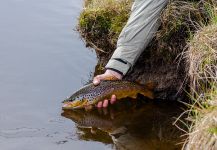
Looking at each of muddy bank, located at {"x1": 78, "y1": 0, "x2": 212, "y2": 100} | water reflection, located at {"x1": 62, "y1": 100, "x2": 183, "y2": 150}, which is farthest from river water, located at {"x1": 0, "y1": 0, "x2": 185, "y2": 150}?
muddy bank, located at {"x1": 78, "y1": 0, "x2": 212, "y2": 100}

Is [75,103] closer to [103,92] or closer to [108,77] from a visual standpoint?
[103,92]

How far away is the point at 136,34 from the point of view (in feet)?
17.1

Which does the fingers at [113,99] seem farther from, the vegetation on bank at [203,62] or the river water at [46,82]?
the vegetation on bank at [203,62]

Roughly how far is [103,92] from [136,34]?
653 millimetres

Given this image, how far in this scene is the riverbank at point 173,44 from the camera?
4.52 metres

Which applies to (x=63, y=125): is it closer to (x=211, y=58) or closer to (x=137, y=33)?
(x=137, y=33)

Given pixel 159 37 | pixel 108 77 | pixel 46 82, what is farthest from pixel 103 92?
pixel 46 82

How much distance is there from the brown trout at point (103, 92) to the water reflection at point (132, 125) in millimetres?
106

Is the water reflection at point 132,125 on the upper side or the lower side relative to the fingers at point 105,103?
lower

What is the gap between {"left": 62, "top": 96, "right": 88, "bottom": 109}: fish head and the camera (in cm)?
531

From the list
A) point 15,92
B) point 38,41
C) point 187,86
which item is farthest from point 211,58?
point 38,41

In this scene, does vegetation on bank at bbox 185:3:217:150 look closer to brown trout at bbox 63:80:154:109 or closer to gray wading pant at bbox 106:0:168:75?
gray wading pant at bbox 106:0:168:75

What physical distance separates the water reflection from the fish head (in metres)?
0.06

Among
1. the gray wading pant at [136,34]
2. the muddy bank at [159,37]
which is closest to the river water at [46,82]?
the muddy bank at [159,37]
